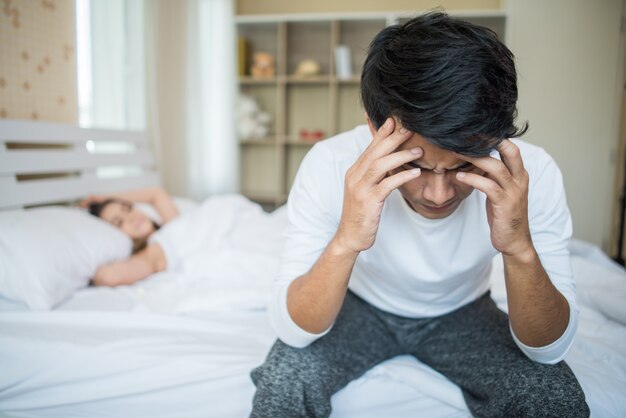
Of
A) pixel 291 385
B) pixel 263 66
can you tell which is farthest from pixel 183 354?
pixel 263 66

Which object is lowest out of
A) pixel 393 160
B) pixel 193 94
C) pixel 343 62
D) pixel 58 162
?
pixel 58 162

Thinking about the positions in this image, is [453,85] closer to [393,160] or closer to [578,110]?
[393,160]

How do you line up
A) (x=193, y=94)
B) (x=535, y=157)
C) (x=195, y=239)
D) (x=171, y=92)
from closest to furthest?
1. (x=535, y=157)
2. (x=195, y=239)
3. (x=171, y=92)
4. (x=193, y=94)

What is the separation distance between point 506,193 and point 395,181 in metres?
0.16

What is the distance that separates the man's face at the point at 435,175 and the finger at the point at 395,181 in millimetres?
21

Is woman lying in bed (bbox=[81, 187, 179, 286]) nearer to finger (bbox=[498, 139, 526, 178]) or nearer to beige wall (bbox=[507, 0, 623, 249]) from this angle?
finger (bbox=[498, 139, 526, 178])

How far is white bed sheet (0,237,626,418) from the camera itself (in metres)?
0.86

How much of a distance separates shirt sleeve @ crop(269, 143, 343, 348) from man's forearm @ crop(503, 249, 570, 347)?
30 cm

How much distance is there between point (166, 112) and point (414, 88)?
2405mm

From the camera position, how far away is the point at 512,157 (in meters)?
0.67

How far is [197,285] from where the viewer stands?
1.38m

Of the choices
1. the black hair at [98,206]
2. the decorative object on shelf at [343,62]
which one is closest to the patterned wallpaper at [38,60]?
the black hair at [98,206]

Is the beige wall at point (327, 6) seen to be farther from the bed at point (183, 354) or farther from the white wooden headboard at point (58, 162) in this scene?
the bed at point (183, 354)

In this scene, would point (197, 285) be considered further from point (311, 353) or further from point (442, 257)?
point (442, 257)
